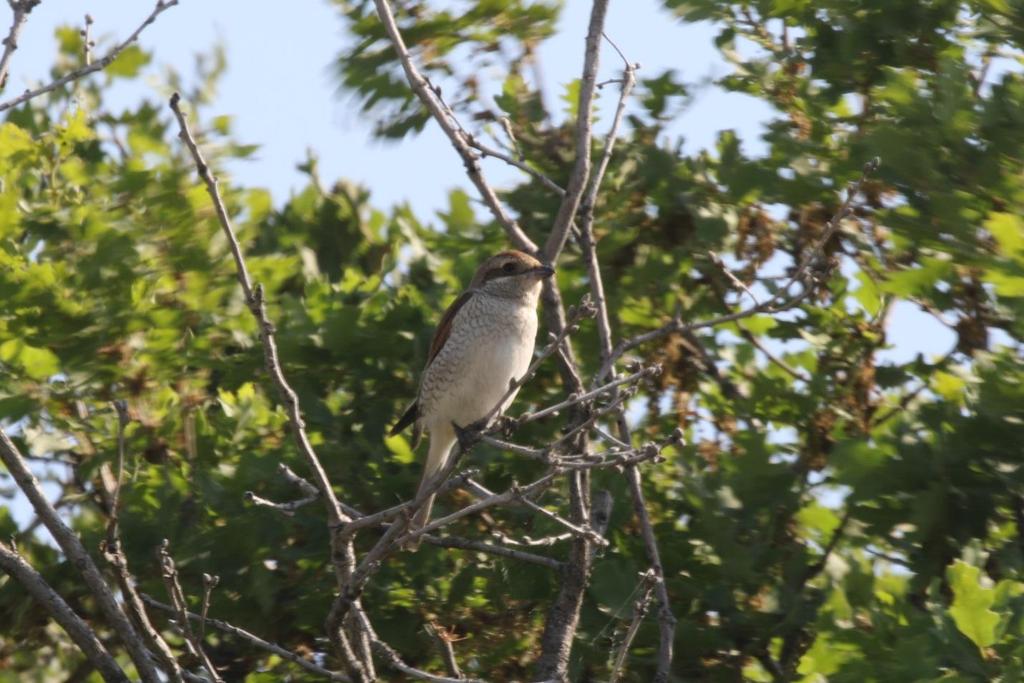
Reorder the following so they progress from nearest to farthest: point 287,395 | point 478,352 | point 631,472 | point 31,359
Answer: point 287,395, point 631,472, point 31,359, point 478,352

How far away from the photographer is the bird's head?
5.11 meters

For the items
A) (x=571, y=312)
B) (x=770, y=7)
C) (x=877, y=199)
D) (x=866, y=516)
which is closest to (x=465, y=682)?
(x=571, y=312)

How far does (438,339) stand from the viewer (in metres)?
5.25

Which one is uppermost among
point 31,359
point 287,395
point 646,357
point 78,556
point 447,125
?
point 447,125

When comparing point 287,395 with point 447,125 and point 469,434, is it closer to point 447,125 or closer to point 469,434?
point 469,434

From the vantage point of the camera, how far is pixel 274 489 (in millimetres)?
5086

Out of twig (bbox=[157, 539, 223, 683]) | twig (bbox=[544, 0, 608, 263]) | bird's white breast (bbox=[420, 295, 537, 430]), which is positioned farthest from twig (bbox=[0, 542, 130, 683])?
twig (bbox=[544, 0, 608, 263])

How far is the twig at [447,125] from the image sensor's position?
411 cm

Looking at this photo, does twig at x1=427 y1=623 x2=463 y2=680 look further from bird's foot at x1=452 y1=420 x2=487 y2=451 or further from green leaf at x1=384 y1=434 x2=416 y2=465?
green leaf at x1=384 y1=434 x2=416 y2=465

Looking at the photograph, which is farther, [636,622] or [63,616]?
[63,616]

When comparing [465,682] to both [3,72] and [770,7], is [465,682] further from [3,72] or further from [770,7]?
[770,7]

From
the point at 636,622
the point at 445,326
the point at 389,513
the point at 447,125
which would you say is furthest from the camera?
the point at 445,326

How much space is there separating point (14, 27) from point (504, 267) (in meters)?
1.80

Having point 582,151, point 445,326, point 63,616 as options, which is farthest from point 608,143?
point 63,616
